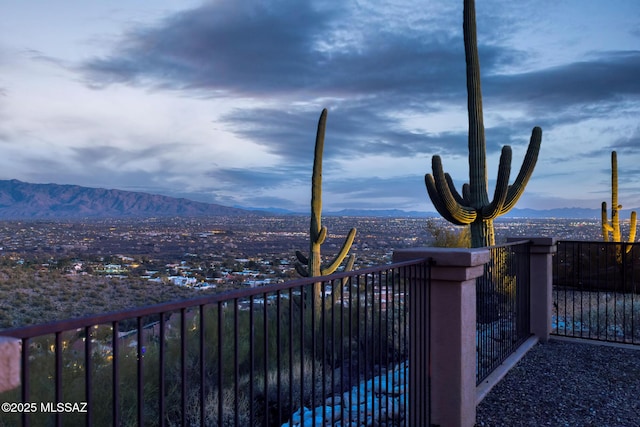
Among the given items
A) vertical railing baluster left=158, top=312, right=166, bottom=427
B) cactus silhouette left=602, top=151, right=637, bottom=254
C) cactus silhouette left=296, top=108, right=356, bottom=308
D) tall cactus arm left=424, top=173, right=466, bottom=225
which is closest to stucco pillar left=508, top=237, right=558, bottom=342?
tall cactus arm left=424, top=173, right=466, bottom=225

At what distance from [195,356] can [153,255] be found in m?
43.2

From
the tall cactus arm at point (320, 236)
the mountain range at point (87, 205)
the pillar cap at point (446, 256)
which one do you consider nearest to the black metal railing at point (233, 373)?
the pillar cap at point (446, 256)

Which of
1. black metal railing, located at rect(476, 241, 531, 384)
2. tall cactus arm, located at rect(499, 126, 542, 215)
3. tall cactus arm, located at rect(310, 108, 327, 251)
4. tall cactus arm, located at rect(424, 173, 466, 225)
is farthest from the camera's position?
tall cactus arm, located at rect(310, 108, 327, 251)

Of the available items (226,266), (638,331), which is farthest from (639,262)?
(226,266)

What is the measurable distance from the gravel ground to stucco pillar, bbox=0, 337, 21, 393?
5263mm

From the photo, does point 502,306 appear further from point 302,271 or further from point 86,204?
point 86,204

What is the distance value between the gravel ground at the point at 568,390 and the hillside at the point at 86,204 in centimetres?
Answer: 12444

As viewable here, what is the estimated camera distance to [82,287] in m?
31.8

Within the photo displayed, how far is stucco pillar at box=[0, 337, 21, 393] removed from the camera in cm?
170

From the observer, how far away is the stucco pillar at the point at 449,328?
5.15m

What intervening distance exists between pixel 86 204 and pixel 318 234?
14318 cm

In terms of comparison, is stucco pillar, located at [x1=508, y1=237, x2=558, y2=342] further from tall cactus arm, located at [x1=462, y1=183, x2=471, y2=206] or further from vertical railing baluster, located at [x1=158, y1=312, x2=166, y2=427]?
vertical railing baluster, located at [x1=158, y1=312, x2=166, y2=427]

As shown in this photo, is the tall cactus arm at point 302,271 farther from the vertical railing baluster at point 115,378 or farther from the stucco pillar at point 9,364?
the stucco pillar at point 9,364

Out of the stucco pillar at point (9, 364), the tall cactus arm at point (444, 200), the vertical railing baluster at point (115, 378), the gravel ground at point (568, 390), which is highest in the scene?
the tall cactus arm at point (444, 200)
